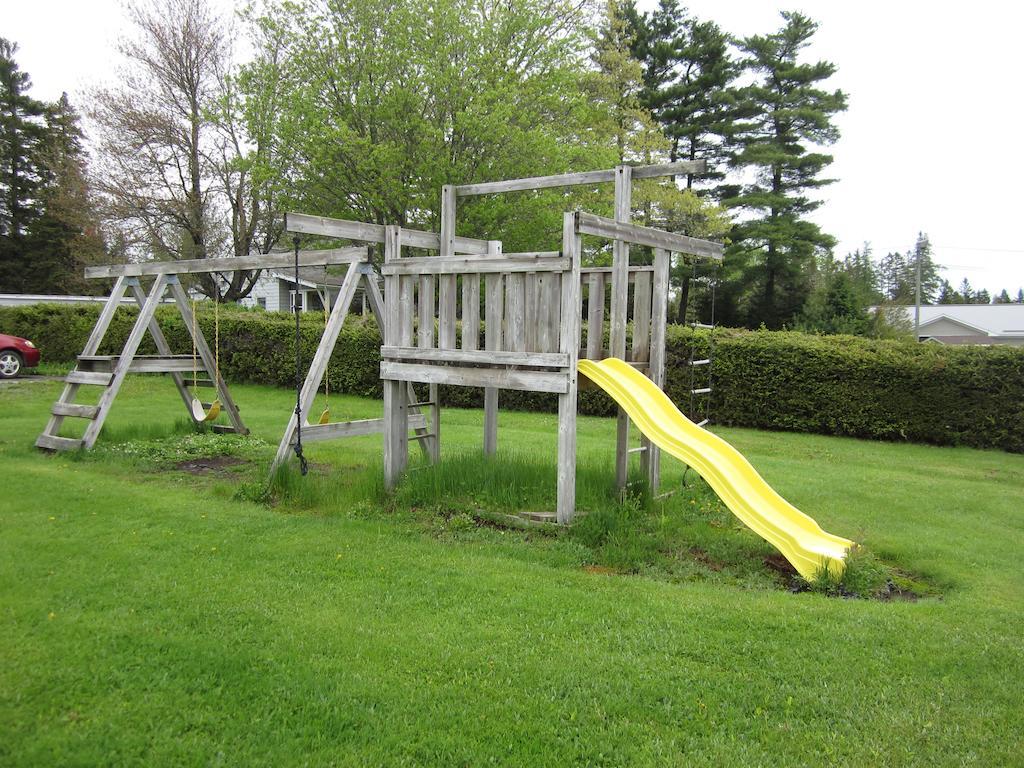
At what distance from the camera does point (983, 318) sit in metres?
46.8

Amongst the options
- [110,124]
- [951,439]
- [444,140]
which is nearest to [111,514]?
[951,439]

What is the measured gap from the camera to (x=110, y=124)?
26938mm

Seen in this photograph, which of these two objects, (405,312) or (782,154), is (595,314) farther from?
(782,154)

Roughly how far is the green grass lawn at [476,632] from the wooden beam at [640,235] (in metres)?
2.14

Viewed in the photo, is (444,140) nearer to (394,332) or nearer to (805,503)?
(394,332)

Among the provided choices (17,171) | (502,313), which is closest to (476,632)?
(502,313)

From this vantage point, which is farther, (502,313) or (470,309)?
(470,309)

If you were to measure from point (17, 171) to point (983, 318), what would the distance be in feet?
181

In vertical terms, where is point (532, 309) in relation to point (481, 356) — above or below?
above

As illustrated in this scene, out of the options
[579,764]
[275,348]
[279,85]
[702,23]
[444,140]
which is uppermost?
[702,23]

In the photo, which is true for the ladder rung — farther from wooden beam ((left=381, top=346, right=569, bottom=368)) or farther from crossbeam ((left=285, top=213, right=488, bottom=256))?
wooden beam ((left=381, top=346, right=569, bottom=368))

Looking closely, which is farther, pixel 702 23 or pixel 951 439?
pixel 702 23

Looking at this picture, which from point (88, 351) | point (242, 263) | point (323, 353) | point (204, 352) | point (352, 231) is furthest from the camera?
point (204, 352)

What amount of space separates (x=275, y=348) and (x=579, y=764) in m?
15.8
